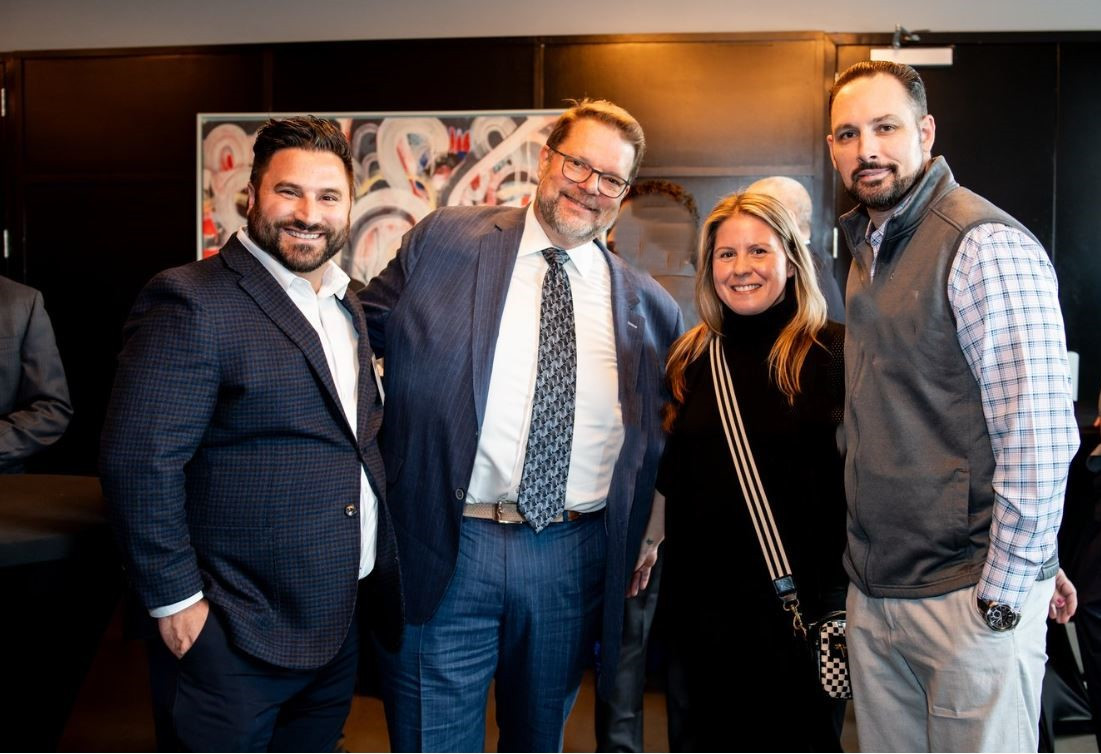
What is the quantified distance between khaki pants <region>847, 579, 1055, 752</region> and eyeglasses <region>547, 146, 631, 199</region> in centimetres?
116

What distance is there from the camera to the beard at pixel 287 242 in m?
1.82

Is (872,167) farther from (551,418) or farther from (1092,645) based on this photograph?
(1092,645)

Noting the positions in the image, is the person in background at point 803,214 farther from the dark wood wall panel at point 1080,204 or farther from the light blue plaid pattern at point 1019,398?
the dark wood wall panel at point 1080,204

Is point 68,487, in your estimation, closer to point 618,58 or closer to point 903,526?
point 903,526

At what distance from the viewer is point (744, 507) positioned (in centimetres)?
212

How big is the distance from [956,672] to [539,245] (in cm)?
136

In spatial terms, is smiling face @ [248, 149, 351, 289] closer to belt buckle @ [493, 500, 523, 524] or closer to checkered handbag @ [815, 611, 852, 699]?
belt buckle @ [493, 500, 523, 524]

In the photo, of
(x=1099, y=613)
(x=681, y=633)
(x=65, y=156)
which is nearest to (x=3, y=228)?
(x=65, y=156)

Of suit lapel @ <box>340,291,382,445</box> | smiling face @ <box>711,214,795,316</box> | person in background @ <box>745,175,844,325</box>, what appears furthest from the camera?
person in background @ <box>745,175,844,325</box>

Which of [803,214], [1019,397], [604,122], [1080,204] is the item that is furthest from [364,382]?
[1080,204]

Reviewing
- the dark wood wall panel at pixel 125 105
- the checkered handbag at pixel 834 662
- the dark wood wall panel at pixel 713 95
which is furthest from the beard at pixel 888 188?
the dark wood wall panel at pixel 125 105

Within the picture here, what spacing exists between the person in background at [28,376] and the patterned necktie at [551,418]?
1.73m

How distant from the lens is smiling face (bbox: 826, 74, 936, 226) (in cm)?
185

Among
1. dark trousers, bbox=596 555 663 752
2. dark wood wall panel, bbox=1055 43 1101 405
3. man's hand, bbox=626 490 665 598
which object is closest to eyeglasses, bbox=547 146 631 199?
man's hand, bbox=626 490 665 598
